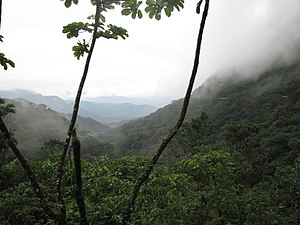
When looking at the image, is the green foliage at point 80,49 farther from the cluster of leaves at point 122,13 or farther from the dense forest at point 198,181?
the dense forest at point 198,181

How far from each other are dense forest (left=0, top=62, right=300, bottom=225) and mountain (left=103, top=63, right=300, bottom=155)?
741 millimetres

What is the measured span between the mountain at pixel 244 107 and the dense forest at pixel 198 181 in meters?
0.74

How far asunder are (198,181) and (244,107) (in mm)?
102748

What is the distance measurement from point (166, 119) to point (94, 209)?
13831 cm

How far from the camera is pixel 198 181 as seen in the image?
9.05 m

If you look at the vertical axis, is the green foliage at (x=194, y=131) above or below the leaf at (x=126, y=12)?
below

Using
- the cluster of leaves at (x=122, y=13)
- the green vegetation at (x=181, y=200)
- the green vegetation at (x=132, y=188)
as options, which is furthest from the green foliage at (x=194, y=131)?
the cluster of leaves at (x=122, y=13)

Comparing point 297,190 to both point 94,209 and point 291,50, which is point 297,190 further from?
point 291,50

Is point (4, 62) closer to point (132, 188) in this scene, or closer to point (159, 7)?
point (159, 7)

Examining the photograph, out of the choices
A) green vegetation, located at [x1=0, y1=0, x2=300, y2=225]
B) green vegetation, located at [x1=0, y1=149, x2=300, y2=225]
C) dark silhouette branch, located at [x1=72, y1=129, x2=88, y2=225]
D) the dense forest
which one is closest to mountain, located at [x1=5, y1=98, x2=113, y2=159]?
the dense forest

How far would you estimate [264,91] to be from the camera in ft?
391

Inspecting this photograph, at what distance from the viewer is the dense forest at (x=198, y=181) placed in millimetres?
7941

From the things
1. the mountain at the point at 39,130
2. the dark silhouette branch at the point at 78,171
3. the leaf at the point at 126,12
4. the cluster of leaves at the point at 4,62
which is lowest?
the mountain at the point at 39,130

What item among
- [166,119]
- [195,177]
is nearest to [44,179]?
[195,177]
